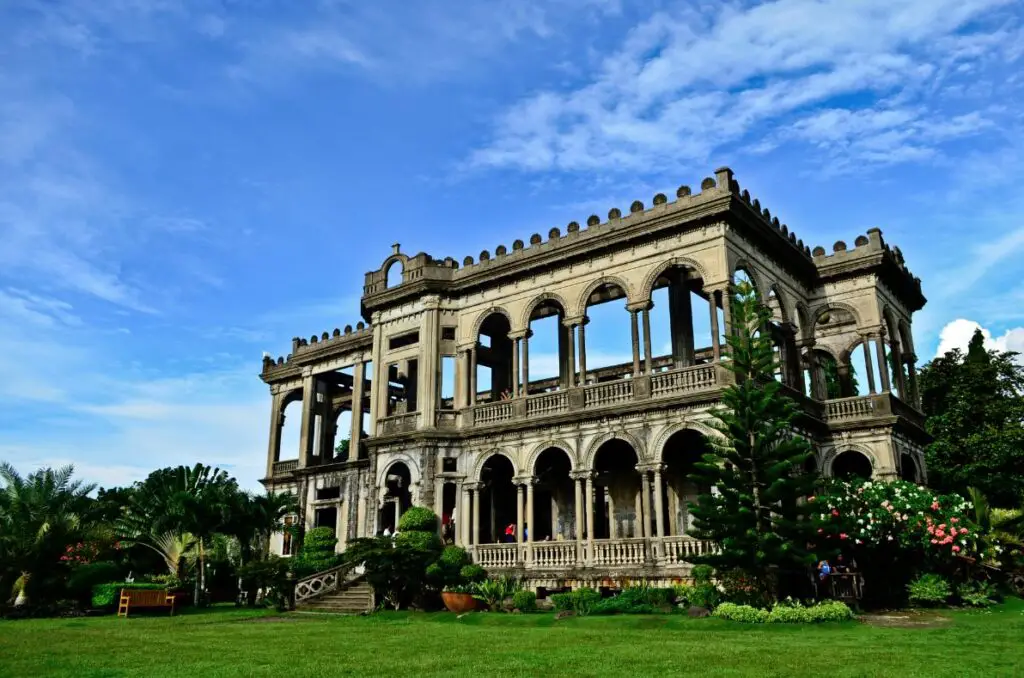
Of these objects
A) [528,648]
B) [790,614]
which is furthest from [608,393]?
[528,648]

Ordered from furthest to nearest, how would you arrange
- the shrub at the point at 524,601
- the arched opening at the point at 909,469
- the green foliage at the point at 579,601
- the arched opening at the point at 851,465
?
the arched opening at the point at 851,465 → the arched opening at the point at 909,469 → the shrub at the point at 524,601 → the green foliage at the point at 579,601

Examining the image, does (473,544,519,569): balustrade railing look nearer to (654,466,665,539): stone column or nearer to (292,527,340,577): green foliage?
(654,466,665,539): stone column

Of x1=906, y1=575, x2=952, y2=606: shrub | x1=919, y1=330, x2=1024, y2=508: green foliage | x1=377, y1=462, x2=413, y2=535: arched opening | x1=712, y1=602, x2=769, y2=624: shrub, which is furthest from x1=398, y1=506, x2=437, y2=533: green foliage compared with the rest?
x1=919, y1=330, x2=1024, y2=508: green foliage

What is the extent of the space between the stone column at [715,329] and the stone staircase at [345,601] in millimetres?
11464

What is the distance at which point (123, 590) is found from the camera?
23141 mm

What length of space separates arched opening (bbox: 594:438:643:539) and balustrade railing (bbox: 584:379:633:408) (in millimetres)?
1621

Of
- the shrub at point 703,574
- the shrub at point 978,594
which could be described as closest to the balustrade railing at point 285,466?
the shrub at point 703,574

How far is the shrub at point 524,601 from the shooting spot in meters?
20.5

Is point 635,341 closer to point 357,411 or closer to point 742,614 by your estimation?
point 742,614

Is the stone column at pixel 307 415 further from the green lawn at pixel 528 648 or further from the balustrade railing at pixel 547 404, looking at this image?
the green lawn at pixel 528 648

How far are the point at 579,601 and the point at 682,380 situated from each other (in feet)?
20.9

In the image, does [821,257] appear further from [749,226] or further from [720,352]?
[720,352]

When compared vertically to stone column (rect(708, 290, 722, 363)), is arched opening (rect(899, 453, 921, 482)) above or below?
below

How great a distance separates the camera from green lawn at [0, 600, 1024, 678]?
409 inches
